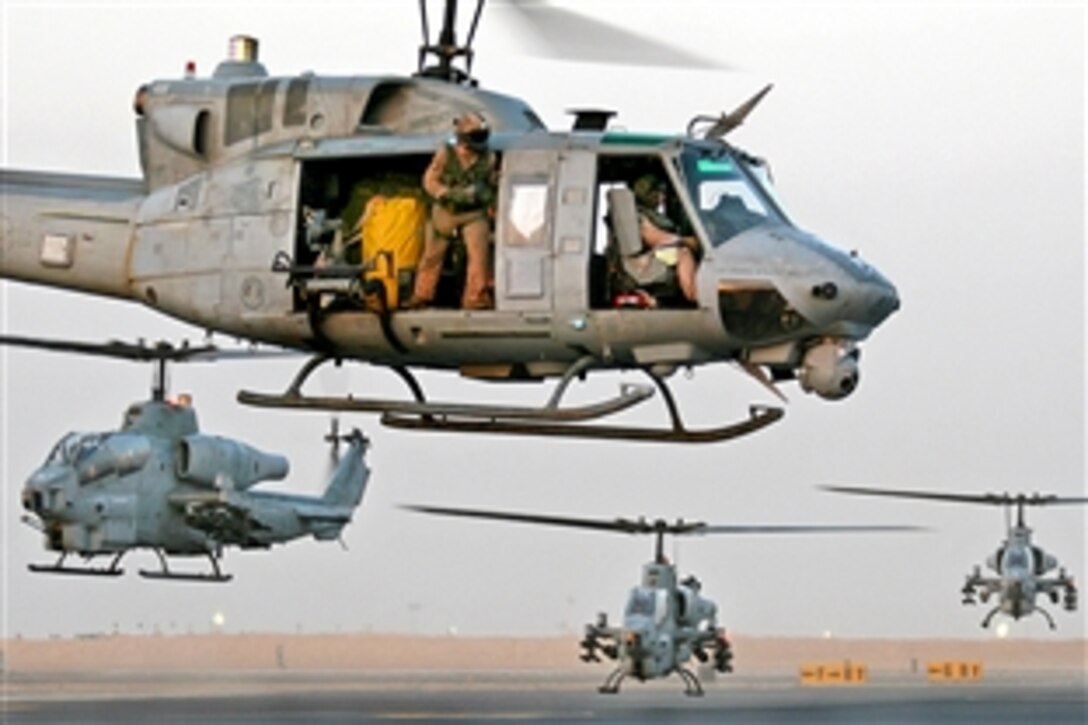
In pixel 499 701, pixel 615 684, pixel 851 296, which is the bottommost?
pixel 499 701

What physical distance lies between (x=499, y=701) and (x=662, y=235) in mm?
47494

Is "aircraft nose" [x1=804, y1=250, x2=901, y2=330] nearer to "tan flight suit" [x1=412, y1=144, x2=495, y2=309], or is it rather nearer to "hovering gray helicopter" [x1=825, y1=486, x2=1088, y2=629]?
"tan flight suit" [x1=412, y1=144, x2=495, y2=309]

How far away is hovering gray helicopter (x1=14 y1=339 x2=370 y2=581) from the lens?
4062 centimetres

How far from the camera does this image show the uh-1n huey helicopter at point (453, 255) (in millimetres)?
15883

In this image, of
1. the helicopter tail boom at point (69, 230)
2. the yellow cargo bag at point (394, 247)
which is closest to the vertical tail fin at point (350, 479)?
the helicopter tail boom at point (69, 230)

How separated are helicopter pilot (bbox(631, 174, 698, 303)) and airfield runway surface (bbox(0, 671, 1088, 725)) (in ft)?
102

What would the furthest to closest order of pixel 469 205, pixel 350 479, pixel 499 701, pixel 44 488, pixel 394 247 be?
pixel 499 701 → pixel 350 479 → pixel 44 488 → pixel 394 247 → pixel 469 205

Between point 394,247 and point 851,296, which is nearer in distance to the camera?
point 851,296

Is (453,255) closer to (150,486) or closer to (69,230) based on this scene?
(69,230)

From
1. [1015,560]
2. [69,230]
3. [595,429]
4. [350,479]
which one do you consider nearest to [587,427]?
[595,429]

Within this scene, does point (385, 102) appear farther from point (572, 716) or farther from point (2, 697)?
point (2, 697)

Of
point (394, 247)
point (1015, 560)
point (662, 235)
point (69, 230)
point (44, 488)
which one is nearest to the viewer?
point (662, 235)

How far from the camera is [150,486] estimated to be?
41.2 metres

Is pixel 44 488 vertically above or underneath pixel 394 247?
underneath
